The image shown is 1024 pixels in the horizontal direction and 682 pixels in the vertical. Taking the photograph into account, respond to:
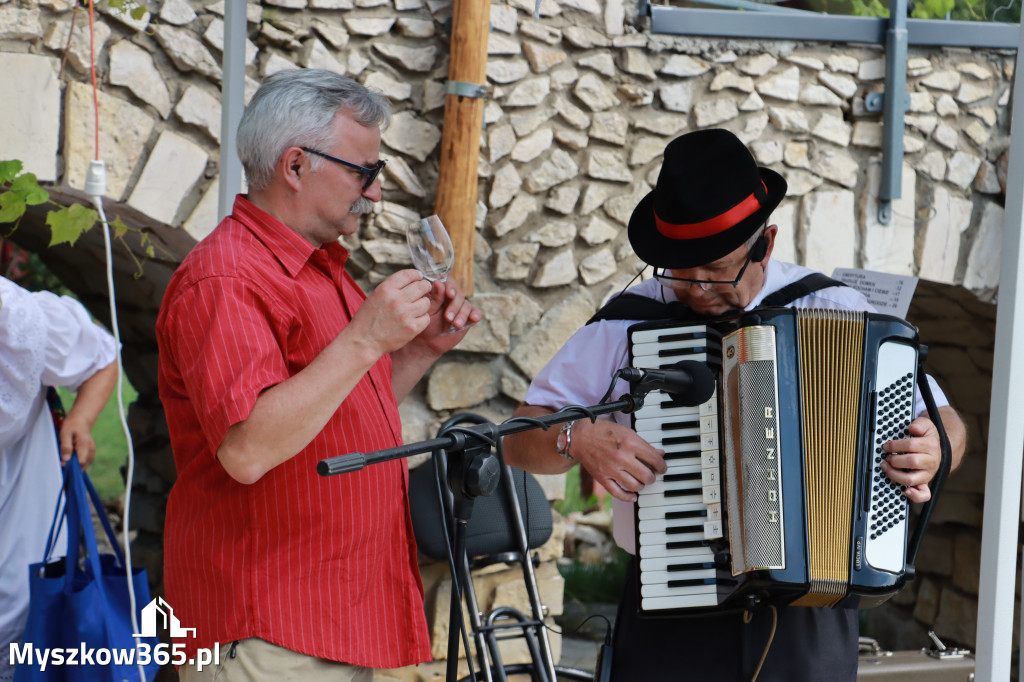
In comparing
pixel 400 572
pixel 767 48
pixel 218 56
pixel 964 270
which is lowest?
pixel 400 572

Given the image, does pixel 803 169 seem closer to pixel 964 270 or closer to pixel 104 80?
pixel 964 270

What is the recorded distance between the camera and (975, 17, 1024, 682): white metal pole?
5.65ft

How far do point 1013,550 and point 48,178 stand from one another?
271 centimetres

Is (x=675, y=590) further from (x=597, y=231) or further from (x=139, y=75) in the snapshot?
(x=139, y=75)

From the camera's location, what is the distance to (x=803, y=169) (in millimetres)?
3936

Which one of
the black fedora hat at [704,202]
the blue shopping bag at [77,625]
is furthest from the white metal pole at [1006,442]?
the blue shopping bag at [77,625]

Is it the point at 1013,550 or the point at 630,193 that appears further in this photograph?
the point at 630,193

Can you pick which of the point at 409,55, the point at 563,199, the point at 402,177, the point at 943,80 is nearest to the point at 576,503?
the point at 563,199

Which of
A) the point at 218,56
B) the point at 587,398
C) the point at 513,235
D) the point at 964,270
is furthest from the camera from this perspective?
the point at 964,270

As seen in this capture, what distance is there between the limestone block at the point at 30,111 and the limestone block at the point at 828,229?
2.81 meters

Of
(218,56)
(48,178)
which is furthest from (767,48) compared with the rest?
(48,178)

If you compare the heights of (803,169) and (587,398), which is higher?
(803,169)

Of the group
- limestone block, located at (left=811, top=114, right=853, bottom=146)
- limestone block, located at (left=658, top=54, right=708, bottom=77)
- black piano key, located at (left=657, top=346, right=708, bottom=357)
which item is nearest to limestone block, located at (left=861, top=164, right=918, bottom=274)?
limestone block, located at (left=811, top=114, right=853, bottom=146)

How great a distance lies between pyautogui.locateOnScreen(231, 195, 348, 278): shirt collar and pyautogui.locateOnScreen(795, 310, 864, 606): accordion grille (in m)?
0.91
